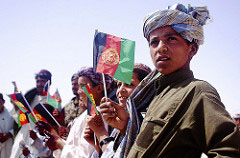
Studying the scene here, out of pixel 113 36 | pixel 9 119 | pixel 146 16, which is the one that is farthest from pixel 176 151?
pixel 9 119

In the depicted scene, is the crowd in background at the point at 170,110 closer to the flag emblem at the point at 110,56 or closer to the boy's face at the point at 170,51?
the boy's face at the point at 170,51

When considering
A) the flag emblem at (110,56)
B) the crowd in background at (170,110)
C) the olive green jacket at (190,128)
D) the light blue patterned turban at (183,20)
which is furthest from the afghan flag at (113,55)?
the olive green jacket at (190,128)

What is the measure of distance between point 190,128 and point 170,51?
63cm

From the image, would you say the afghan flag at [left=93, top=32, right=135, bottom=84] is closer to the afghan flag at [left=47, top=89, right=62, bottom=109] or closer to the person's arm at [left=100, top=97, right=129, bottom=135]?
the person's arm at [left=100, top=97, right=129, bottom=135]

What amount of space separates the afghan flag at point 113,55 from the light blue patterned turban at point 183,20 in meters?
0.52

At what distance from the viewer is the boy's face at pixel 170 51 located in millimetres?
1924

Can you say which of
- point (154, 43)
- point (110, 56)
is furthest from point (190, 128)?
Result: point (110, 56)

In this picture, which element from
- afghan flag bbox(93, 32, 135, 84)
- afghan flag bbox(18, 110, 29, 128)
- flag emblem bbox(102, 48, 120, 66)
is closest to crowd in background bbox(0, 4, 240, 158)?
afghan flag bbox(93, 32, 135, 84)

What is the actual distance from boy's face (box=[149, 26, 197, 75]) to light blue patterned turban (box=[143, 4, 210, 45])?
0.04 metres

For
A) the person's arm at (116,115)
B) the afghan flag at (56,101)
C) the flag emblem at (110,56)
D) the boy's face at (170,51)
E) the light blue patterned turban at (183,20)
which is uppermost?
the light blue patterned turban at (183,20)

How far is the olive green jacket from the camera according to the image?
4.66 ft

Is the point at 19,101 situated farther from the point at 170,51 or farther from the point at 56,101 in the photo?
the point at 170,51

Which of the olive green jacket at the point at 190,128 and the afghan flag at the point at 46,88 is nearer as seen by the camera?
the olive green jacket at the point at 190,128

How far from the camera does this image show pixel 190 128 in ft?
4.94
